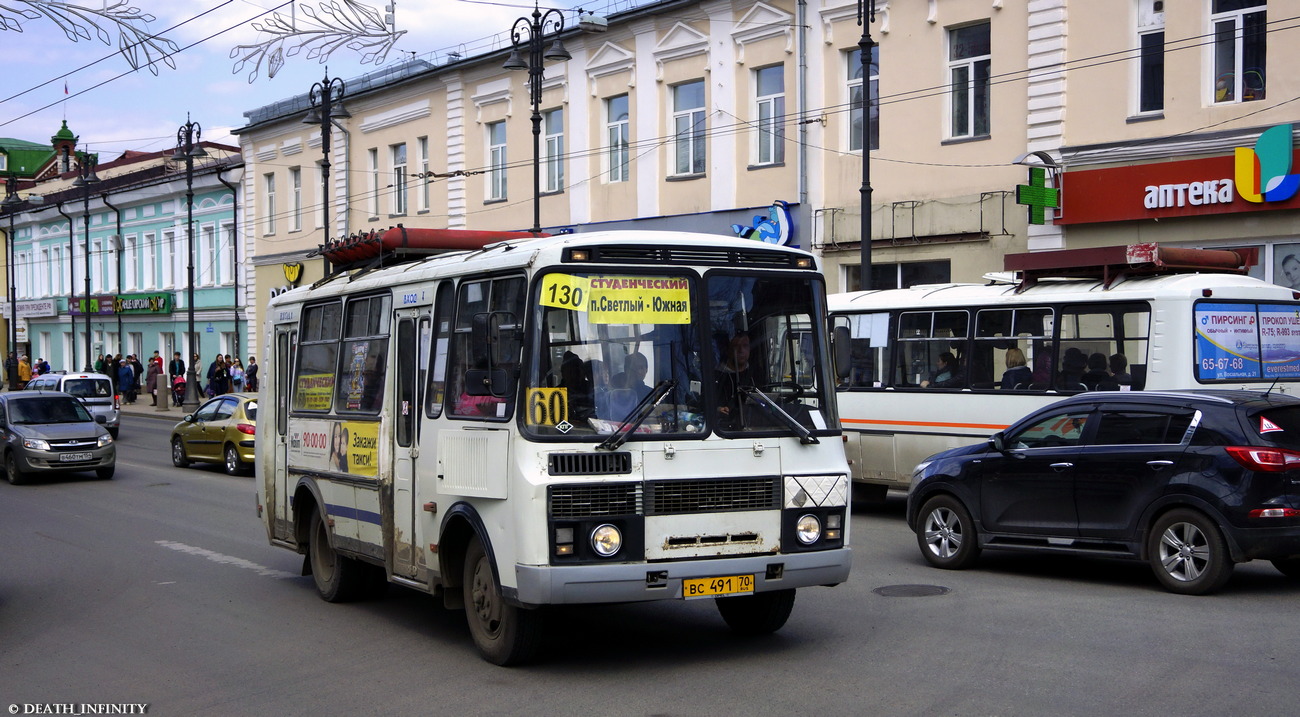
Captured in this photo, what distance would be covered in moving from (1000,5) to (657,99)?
383 inches

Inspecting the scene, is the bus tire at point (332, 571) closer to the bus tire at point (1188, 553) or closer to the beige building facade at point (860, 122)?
the bus tire at point (1188, 553)

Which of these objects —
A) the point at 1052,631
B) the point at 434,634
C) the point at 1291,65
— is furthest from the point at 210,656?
the point at 1291,65

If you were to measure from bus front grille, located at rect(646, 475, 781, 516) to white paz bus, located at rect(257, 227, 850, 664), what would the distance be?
1cm

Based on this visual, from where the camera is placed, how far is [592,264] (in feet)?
26.1

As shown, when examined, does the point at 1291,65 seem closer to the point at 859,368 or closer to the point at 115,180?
the point at 859,368

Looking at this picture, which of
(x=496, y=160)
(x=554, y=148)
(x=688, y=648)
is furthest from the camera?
(x=496, y=160)

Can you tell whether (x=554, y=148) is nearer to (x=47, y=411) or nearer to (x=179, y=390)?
(x=47, y=411)

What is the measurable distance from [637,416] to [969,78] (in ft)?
61.5

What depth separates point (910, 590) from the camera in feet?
35.7

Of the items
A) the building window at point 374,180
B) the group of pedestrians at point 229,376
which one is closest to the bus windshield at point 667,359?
the building window at point 374,180

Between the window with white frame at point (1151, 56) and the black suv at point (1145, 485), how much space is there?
11.9 m

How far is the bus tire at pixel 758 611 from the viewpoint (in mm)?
8906

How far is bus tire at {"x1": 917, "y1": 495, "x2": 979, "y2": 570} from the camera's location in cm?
1205

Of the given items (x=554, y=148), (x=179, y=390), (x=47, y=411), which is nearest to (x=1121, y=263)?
(x=47, y=411)
